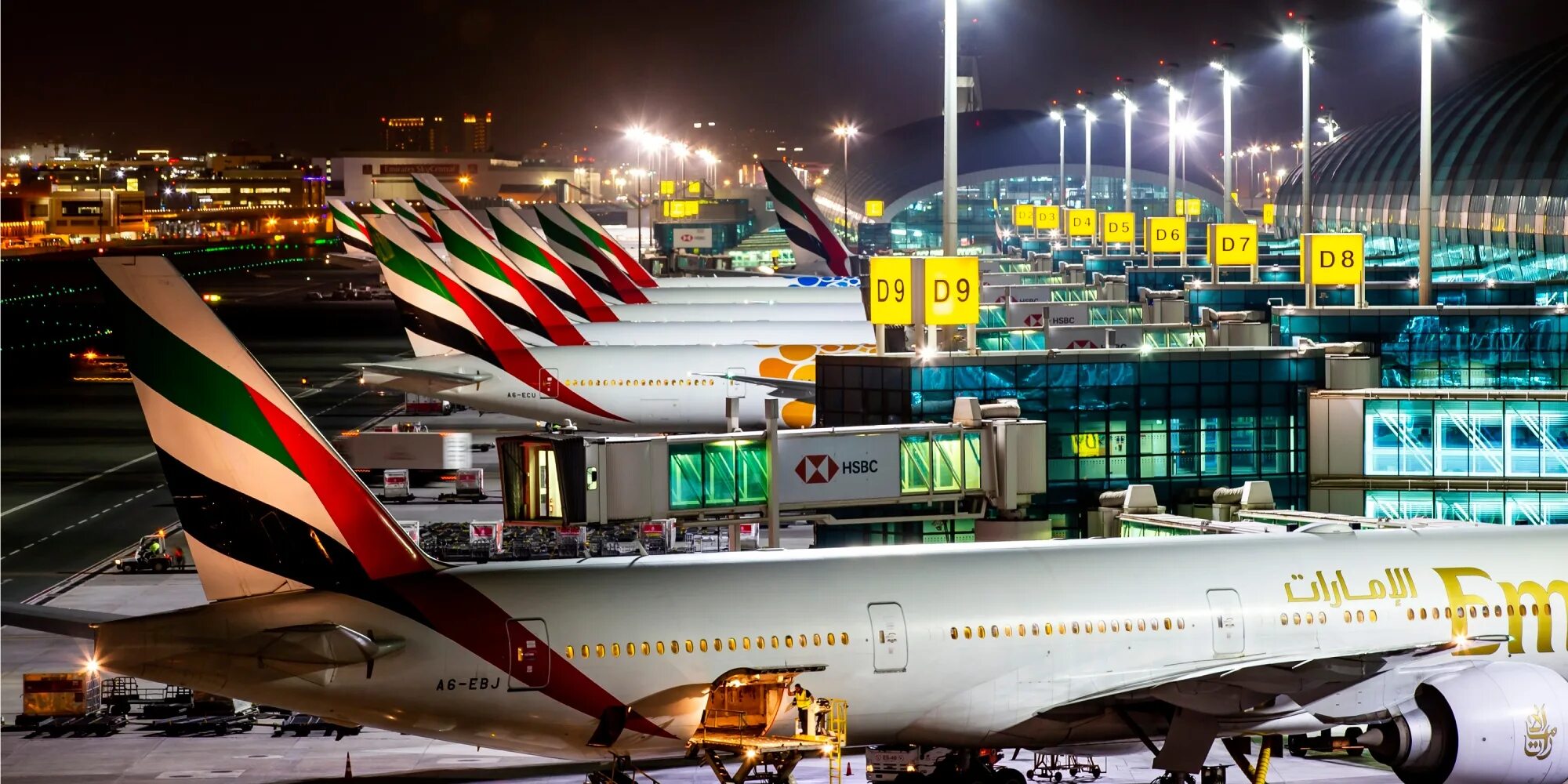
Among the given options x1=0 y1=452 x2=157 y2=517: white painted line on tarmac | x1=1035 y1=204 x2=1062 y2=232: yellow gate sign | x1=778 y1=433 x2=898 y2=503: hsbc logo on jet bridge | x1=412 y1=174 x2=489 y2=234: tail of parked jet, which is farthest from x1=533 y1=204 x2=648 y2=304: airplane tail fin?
x1=778 y1=433 x2=898 y2=503: hsbc logo on jet bridge

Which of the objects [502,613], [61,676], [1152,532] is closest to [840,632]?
[502,613]

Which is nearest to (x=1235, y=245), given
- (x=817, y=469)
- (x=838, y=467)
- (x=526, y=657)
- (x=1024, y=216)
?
(x=838, y=467)

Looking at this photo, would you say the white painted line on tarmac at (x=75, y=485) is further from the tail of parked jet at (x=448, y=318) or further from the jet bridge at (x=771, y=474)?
the jet bridge at (x=771, y=474)

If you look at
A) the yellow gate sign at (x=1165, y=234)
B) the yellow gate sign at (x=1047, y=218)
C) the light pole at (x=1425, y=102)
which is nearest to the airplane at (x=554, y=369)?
the light pole at (x=1425, y=102)

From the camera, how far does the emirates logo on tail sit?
108 feet

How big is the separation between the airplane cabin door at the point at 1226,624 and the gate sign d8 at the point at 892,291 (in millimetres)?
12188

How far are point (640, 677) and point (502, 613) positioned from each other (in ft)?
6.52

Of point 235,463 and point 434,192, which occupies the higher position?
point 434,192

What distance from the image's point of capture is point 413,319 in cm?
6412

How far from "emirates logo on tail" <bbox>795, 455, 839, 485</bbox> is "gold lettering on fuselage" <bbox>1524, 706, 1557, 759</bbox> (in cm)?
1237

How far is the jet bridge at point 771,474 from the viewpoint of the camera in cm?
3105

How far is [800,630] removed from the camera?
82.0 feet

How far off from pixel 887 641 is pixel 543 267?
5686 cm

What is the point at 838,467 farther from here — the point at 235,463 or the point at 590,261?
the point at 590,261
